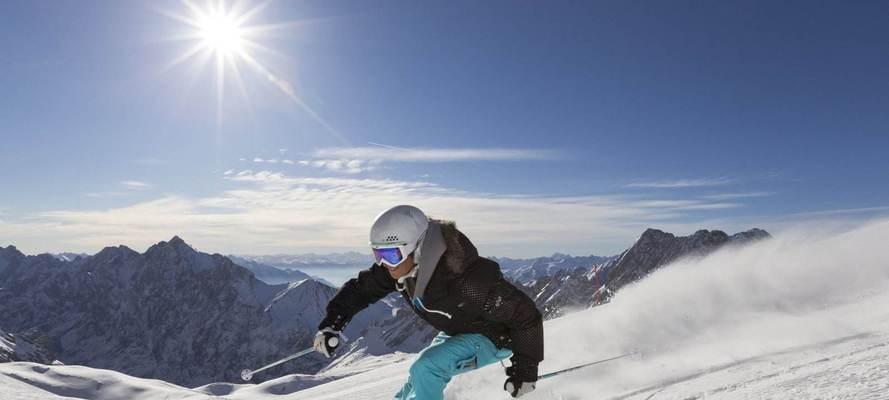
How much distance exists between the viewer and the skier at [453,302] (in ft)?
17.5

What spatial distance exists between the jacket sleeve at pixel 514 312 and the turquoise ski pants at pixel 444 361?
387 millimetres

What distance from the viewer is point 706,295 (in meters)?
13.4

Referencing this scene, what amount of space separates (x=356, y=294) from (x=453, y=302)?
157 centimetres

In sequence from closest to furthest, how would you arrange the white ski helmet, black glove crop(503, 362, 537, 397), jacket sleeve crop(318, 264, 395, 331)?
black glove crop(503, 362, 537, 397), the white ski helmet, jacket sleeve crop(318, 264, 395, 331)

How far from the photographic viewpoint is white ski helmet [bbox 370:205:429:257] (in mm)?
5508

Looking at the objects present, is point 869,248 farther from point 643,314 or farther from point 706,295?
point 643,314

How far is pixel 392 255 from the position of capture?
558cm

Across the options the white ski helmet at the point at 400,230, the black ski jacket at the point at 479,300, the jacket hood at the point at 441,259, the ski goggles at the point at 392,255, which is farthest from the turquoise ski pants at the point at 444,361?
the white ski helmet at the point at 400,230

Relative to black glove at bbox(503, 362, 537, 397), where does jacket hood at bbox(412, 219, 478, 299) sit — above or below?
above

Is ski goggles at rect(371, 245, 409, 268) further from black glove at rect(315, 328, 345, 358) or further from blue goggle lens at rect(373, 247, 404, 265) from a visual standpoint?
black glove at rect(315, 328, 345, 358)

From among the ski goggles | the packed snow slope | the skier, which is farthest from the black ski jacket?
the packed snow slope

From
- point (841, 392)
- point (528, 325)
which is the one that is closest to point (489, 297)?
point (528, 325)

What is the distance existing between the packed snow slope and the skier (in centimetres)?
156

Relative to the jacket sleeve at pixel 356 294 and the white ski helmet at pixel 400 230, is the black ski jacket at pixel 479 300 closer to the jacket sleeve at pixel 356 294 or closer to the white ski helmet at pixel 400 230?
the white ski helmet at pixel 400 230
